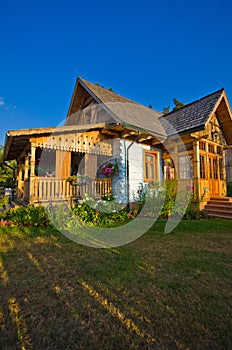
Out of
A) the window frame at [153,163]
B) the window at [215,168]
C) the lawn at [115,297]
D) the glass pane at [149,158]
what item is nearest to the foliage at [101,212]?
the lawn at [115,297]

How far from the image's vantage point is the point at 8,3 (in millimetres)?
8078

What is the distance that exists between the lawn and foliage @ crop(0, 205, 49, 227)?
5.10ft

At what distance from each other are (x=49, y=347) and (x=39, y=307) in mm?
573

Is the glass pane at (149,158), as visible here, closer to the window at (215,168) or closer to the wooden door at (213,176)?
the wooden door at (213,176)

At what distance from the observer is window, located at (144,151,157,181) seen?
892cm

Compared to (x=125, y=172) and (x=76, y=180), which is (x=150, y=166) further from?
(x=76, y=180)

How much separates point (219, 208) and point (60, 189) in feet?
21.9

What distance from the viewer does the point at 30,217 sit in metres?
5.54

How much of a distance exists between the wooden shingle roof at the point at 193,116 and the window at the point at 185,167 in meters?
1.48

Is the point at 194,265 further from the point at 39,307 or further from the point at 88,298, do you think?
the point at 39,307

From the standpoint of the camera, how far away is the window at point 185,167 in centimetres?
898

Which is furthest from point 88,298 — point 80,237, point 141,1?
point 141,1

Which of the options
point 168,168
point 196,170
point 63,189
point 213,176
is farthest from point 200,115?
point 63,189

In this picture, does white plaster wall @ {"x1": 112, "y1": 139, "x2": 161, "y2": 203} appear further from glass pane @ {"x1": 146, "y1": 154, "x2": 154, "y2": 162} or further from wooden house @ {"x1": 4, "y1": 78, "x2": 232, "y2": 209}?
glass pane @ {"x1": 146, "y1": 154, "x2": 154, "y2": 162}
